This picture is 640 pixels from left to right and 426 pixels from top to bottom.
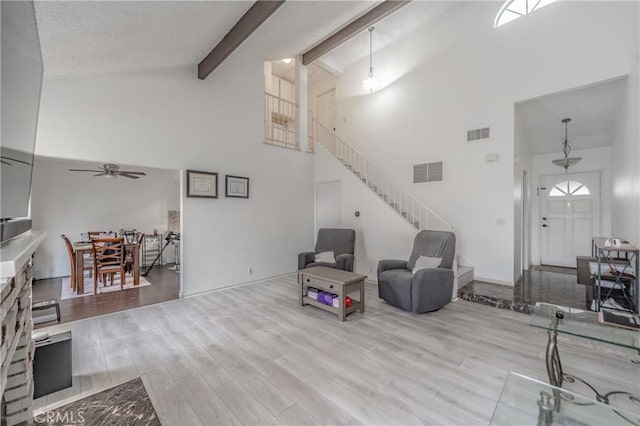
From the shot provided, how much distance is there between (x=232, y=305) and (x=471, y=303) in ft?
11.3

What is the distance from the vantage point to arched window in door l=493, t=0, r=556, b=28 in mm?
4254

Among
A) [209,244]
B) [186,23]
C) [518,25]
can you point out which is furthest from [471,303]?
[186,23]

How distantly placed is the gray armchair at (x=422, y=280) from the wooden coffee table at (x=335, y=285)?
0.48 metres

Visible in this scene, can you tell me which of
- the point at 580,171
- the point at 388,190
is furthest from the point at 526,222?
the point at 388,190

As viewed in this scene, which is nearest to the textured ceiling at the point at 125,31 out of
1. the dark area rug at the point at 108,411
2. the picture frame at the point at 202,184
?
the picture frame at the point at 202,184

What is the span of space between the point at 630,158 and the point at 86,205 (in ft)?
30.8

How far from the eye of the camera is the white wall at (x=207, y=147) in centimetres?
332

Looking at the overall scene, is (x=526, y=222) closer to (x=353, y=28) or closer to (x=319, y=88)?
(x=353, y=28)

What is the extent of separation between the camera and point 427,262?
3854 mm

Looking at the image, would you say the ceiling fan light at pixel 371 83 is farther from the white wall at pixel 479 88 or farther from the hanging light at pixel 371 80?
the white wall at pixel 479 88

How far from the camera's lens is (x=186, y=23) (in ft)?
9.50

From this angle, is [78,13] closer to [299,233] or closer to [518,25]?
[299,233]

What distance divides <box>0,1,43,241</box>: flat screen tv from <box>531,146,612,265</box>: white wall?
26.0 feet

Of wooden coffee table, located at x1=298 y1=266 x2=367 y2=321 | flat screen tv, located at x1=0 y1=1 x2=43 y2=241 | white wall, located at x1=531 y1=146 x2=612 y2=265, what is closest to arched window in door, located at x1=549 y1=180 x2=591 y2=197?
white wall, located at x1=531 y1=146 x2=612 y2=265
